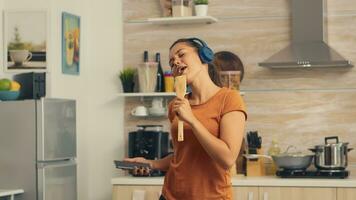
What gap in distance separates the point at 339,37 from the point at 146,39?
4.72 feet

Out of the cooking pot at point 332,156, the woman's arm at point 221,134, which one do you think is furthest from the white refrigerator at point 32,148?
the woman's arm at point 221,134

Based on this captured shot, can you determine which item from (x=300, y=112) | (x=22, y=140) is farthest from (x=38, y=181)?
(x=300, y=112)

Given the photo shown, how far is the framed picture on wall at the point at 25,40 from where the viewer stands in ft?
17.2

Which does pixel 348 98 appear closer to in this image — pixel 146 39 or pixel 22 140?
pixel 146 39

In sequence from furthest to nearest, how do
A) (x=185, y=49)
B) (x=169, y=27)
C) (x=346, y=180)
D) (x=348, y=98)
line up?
(x=169, y=27), (x=348, y=98), (x=346, y=180), (x=185, y=49)

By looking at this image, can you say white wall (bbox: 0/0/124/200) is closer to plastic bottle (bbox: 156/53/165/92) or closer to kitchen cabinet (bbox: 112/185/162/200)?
plastic bottle (bbox: 156/53/165/92)

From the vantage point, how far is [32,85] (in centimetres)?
502

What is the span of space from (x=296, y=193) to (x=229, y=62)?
45.4 inches

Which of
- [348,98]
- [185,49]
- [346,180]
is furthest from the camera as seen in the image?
[348,98]

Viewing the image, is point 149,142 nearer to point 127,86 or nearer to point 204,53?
point 127,86

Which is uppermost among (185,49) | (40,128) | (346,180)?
(185,49)

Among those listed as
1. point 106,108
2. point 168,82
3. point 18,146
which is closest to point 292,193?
point 168,82

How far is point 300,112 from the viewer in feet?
17.5

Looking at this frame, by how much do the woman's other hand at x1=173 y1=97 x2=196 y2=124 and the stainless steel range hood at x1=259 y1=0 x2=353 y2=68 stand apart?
9.35ft
